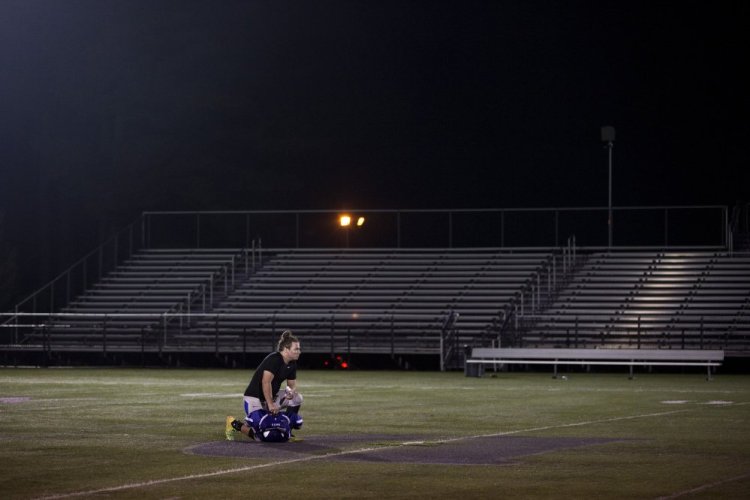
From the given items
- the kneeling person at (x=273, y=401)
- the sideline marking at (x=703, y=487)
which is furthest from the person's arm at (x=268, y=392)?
the sideline marking at (x=703, y=487)

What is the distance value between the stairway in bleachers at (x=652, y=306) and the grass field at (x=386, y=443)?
1020 centimetres

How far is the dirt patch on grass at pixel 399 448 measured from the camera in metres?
12.6

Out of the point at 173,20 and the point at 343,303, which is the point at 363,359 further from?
the point at 173,20

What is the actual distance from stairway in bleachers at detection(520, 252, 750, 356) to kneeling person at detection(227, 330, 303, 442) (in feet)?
74.2

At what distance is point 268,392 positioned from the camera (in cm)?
1395

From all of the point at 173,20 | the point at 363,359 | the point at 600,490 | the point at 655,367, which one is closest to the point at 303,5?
the point at 173,20

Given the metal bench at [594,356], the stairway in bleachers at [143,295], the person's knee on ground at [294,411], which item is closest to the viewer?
the person's knee on ground at [294,411]

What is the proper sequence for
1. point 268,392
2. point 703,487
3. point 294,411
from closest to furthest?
point 703,487
point 268,392
point 294,411

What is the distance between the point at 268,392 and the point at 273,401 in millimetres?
→ 256

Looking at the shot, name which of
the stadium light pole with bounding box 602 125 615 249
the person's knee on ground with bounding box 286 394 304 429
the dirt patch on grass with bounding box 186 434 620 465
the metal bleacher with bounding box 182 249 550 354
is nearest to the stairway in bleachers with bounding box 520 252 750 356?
the stadium light pole with bounding box 602 125 615 249

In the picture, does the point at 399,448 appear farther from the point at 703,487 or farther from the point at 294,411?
the point at 703,487

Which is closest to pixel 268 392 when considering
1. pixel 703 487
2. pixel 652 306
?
pixel 703 487

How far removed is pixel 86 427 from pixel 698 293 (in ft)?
87.4

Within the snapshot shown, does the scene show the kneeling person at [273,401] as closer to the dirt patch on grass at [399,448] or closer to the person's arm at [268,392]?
Answer: the person's arm at [268,392]
